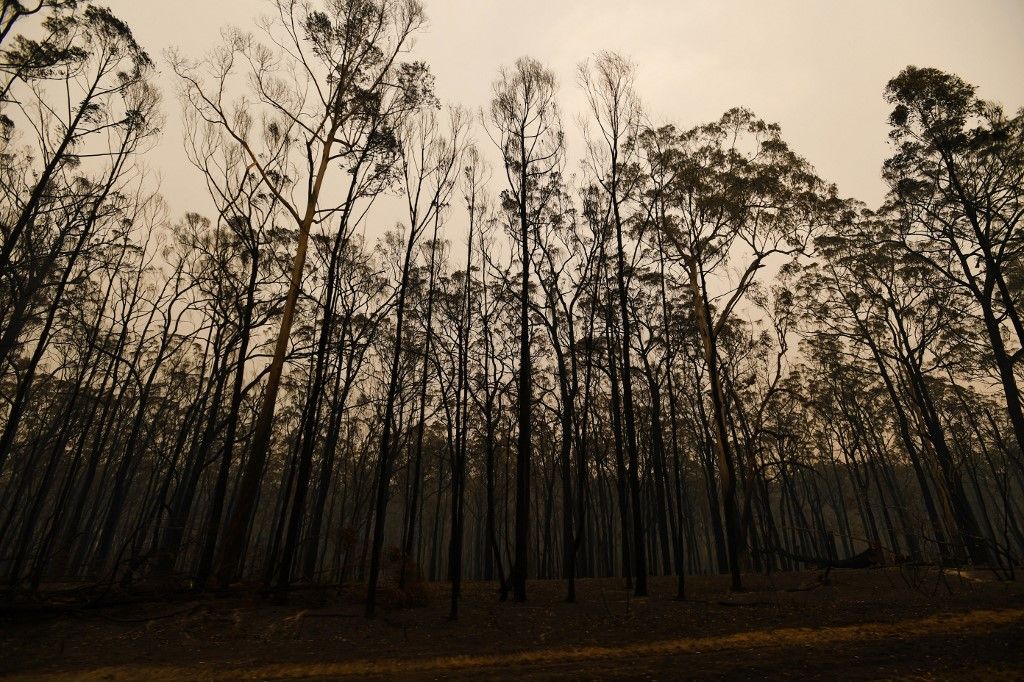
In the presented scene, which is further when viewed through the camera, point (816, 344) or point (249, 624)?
point (816, 344)

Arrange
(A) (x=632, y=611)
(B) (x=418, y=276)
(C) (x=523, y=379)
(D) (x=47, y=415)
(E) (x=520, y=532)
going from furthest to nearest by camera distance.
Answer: (D) (x=47, y=415) < (B) (x=418, y=276) < (C) (x=523, y=379) < (E) (x=520, y=532) < (A) (x=632, y=611)

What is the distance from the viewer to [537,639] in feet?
23.1

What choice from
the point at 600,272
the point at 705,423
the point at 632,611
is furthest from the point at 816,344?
the point at 632,611

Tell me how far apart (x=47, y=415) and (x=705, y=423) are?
37.4 m

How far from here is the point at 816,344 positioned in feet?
74.5

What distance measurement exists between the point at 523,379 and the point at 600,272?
19.2ft

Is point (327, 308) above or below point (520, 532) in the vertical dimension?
above

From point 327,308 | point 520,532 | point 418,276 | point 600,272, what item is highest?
point 418,276

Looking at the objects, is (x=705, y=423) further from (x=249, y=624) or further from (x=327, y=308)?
(x=249, y=624)

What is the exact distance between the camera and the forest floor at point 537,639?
17.4 ft

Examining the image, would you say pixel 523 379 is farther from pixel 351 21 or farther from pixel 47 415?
pixel 47 415

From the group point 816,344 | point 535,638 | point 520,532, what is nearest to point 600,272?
point 520,532

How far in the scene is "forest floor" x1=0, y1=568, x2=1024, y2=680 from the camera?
5.30m

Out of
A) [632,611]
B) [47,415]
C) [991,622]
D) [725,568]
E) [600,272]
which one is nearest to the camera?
[991,622]
